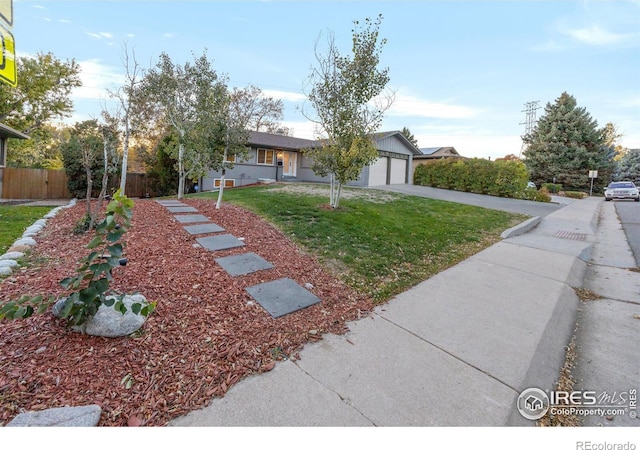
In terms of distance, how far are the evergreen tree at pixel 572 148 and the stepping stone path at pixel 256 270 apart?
34.9 m

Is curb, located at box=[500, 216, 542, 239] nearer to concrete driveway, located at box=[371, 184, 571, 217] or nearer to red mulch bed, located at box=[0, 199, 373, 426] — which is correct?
concrete driveway, located at box=[371, 184, 571, 217]

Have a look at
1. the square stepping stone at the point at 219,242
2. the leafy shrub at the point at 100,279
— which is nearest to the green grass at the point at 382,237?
the square stepping stone at the point at 219,242

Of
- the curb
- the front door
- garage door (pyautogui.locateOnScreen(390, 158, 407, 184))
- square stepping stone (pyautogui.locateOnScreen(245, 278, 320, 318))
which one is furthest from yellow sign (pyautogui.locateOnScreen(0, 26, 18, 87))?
garage door (pyautogui.locateOnScreen(390, 158, 407, 184))

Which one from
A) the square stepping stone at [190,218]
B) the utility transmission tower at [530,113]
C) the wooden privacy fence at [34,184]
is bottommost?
the square stepping stone at [190,218]

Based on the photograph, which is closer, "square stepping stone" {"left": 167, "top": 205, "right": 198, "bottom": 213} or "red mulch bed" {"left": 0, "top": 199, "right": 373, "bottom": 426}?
"red mulch bed" {"left": 0, "top": 199, "right": 373, "bottom": 426}

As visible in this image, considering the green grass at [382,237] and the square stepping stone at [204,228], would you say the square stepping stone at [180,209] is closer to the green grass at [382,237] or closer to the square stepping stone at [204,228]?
the green grass at [382,237]

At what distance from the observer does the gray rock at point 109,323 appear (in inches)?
95.9

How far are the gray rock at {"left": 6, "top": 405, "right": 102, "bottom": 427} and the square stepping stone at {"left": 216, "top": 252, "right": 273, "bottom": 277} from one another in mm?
2145

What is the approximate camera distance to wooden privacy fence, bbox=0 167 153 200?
1308 centimetres

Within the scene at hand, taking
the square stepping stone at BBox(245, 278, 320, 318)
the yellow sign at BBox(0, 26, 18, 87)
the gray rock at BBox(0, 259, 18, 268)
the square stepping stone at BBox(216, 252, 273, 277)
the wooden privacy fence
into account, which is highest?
the yellow sign at BBox(0, 26, 18, 87)

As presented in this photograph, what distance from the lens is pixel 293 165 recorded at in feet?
69.6

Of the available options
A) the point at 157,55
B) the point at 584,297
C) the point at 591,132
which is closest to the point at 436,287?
the point at 584,297

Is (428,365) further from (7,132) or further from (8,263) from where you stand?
(7,132)

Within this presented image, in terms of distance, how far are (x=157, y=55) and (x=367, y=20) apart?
8620 mm
